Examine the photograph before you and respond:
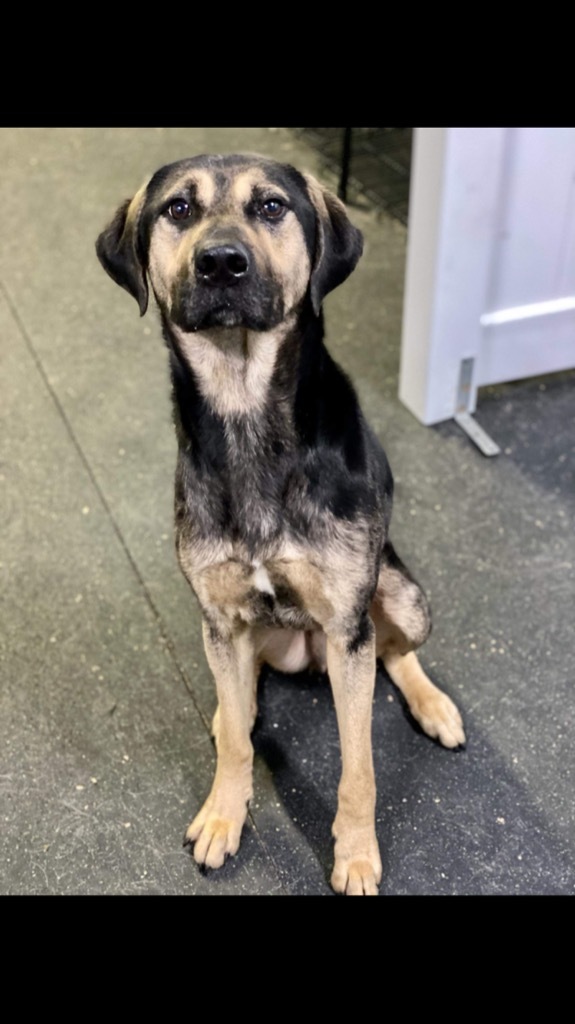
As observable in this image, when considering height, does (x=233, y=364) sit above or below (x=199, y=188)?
below

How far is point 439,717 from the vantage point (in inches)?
92.7

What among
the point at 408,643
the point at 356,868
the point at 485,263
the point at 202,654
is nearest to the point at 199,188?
the point at 408,643

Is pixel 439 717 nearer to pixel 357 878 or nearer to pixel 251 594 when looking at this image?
pixel 357 878

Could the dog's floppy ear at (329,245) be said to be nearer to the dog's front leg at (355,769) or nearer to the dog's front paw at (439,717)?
the dog's front leg at (355,769)

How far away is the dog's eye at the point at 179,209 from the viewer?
1.75 metres

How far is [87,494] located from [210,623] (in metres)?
1.26

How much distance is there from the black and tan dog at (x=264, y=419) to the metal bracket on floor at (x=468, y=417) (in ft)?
4.05

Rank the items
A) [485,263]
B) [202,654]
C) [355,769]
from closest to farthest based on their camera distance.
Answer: [355,769] → [202,654] → [485,263]

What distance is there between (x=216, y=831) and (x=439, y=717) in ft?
2.00

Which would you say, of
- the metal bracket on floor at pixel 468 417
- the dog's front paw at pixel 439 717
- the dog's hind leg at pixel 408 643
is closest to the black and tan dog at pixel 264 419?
the dog's hind leg at pixel 408 643

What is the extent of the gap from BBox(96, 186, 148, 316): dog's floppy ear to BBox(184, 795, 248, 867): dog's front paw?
112cm

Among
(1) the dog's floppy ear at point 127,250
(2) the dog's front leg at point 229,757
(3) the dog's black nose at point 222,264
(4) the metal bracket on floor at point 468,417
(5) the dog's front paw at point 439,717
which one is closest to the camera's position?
(3) the dog's black nose at point 222,264

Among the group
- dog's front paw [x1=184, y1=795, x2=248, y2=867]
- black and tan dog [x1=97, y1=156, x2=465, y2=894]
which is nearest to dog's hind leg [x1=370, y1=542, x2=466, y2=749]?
black and tan dog [x1=97, y1=156, x2=465, y2=894]

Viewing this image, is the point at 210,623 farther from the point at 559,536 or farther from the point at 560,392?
the point at 560,392
